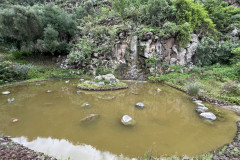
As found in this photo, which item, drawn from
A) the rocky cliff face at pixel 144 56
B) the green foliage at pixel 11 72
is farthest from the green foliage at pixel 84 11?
the green foliage at pixel 11 72

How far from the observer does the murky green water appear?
13.1 ft

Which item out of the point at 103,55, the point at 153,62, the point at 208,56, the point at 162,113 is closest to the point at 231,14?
the point at 208,56

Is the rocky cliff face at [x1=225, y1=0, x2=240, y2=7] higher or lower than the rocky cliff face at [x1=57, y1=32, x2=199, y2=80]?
below

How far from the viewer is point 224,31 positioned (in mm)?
15992

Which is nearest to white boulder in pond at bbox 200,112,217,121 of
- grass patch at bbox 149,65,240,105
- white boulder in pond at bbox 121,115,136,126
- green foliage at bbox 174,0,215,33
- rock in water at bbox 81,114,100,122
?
grass patch at bbox 149,65,240,105

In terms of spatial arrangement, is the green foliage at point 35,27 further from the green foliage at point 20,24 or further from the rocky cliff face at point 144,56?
the rocky cliff face at point 144,56

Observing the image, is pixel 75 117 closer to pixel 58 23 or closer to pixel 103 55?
pixel 103 55

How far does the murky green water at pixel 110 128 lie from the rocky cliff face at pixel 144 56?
6811 mm

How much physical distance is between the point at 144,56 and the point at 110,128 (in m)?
11.5

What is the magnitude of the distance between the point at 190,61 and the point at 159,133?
12.8 m

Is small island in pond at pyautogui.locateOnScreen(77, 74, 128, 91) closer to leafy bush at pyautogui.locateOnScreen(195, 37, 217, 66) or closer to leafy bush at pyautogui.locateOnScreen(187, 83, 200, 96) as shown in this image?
leafy bush at pyautogui.locateOnScreen(187, 83, 200, 96)

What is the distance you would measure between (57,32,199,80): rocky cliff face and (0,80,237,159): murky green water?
22.3 feet

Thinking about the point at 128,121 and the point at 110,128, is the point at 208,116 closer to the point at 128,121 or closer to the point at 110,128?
the point at 128,121

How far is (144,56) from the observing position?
14.9 metres
